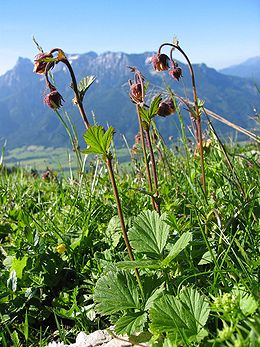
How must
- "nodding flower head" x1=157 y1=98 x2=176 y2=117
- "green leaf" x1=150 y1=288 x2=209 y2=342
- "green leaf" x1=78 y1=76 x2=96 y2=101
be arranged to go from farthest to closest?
"nodding flower head" x1=157 y1=98 x2=176 y2=117
"green leaf" x1=78 y1=76 x2=96 y2=101
"green leaf" x1=150 y1=288 x2=209 y2=342

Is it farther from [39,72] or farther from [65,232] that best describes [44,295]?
[39,72]

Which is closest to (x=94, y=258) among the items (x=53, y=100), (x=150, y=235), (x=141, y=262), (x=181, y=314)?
(x=150, y=235)

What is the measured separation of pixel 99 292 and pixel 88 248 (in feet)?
2.41

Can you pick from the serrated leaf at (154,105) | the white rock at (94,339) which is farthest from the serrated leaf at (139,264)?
the serrated leaf at (154,105)

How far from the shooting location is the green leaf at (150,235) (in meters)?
1.65

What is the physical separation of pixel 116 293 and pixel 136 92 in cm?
77

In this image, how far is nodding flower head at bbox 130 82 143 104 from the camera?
1766mm

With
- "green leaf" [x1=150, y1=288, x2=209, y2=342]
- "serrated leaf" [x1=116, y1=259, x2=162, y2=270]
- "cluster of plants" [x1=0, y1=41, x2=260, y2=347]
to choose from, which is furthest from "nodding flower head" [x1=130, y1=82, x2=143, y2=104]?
"green leaf" [x1=150, y1=288, x2=209, y2=342]

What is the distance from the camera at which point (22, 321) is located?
196 centimetres

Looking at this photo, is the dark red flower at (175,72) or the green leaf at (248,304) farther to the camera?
the dark red flower at (175,72)

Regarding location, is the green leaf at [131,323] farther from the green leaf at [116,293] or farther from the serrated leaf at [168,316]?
the serrated leaf at [168,316]

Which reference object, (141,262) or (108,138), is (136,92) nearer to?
(108,138)

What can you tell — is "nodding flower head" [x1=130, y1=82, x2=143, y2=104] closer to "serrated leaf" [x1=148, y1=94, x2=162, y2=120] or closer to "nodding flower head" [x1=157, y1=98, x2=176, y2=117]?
"serrated leaf" [x1=148, y1=94, x2=162, y2=120]

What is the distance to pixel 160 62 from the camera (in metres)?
2.09
